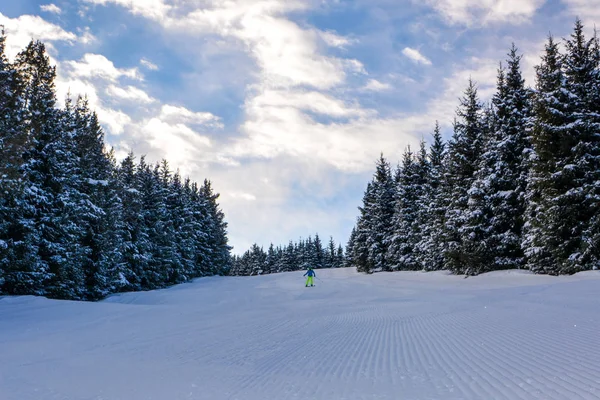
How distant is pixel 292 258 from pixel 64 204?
64.9m

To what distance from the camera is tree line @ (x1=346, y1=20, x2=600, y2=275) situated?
18.6m

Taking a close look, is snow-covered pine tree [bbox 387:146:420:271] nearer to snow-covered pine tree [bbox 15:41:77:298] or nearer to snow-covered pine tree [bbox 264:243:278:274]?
snow-covered pine tree [bbox 15:41:77:298]

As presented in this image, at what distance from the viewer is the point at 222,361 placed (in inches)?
313

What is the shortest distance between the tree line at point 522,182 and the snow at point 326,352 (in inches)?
171

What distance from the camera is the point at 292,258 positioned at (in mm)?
83875

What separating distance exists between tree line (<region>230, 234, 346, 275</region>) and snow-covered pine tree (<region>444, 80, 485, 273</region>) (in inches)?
2026

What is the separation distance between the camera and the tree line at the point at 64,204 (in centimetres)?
1777

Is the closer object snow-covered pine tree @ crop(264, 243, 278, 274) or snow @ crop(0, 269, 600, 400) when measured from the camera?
snow @ crop(0, 269, 600, 400)

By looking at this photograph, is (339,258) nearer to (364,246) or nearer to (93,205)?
(364,246)

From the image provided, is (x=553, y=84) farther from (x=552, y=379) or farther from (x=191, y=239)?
(x=191, y=239)

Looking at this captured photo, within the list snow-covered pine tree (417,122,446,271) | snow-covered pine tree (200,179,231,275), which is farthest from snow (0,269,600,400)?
snow-covered pine tree (200,179,231,275)

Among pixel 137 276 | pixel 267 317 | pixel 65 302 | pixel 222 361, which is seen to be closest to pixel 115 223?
pixel 137 276

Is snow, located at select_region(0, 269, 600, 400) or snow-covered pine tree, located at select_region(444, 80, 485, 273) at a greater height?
snow-covered pine tree, located at select_region(444, 80, 485, 273)

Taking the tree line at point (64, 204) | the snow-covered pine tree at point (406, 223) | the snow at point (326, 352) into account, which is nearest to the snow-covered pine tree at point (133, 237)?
the tree line at point (64, 204)
